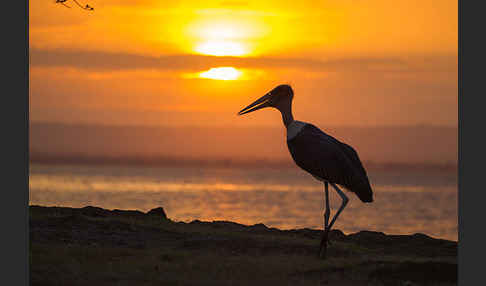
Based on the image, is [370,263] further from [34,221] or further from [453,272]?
[34,221]

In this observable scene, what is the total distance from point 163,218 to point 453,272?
7.88 metres

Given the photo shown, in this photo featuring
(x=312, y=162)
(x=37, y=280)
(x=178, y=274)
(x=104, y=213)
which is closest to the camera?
(x=37, y=280)

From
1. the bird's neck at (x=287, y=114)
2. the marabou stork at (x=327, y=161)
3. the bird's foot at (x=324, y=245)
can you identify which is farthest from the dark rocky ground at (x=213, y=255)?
the bird's neck at (x=287, y=114)

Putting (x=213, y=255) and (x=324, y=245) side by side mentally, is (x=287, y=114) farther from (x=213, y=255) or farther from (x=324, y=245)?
(x=213, y=255)

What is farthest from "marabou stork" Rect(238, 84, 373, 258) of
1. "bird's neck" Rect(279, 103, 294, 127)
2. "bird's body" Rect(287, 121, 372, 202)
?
"bird's neck" Rect(279, 103, 294, 127)

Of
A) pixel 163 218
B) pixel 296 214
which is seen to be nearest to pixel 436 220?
pixel 296 214

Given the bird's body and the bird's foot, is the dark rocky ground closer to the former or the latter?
the bird's foot

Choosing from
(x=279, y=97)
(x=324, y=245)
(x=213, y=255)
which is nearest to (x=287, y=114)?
(x=279, y=97)

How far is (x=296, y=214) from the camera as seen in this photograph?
66000 mm

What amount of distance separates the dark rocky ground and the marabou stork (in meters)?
1.10

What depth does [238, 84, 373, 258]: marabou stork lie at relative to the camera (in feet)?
50.3

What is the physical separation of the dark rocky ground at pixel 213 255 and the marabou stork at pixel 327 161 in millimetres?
1102

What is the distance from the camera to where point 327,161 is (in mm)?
15414

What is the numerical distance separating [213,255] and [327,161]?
101 inches
